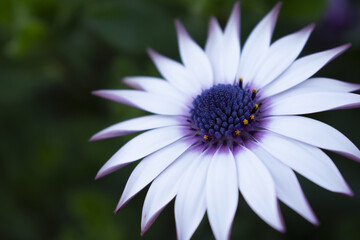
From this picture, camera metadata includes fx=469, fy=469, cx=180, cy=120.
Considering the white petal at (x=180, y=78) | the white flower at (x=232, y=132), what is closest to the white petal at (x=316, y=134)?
the white flower at (x=232, y=132)

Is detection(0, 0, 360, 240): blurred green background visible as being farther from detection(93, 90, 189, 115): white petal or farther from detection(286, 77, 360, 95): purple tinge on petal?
detection(286, 77, 360, 95): purple tinge on petal

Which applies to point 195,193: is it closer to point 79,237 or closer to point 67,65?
point 79,237

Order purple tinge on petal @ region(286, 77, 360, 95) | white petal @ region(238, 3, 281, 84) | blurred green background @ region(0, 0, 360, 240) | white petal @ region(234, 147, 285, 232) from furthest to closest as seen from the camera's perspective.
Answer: blurred green background @ region(0, 0, 360, 240)
white petal @ region(238, 3, 281, 84)
purple tinge on petal @ region(286, 77, 360, 95)
white petal @ region(234, 147, 285, 232)

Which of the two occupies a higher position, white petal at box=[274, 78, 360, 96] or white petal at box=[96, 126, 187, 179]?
white petal at box=[96, 126, 187, 179]

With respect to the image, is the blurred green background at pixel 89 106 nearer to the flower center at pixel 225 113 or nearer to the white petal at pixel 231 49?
the white petal at pixel 231 49

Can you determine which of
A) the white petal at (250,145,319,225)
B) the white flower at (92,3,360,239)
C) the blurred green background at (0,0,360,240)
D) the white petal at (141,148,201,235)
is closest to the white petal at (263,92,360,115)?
the white flower at (92,3,360,239)
